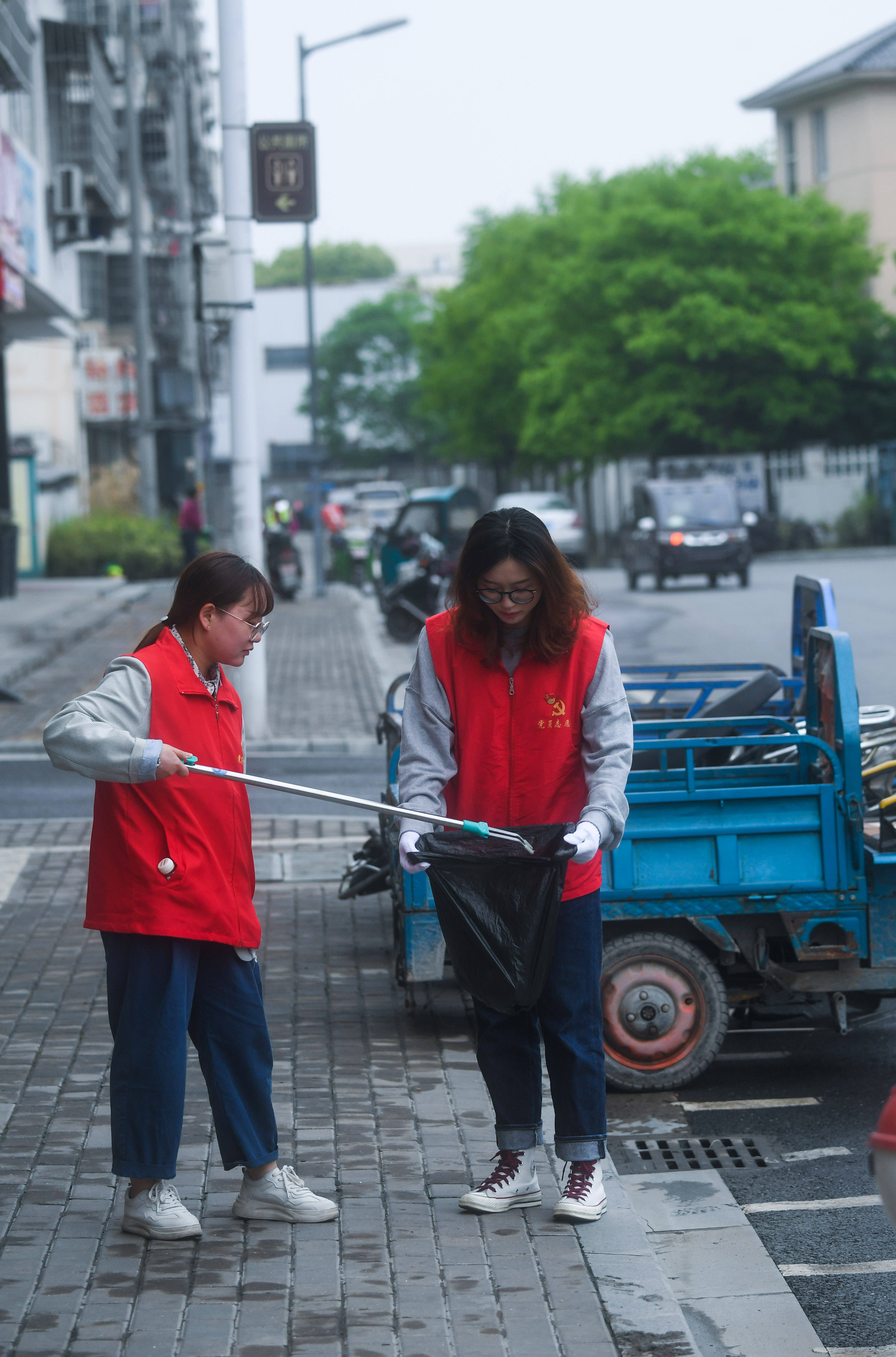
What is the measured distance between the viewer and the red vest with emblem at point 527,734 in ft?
13.7

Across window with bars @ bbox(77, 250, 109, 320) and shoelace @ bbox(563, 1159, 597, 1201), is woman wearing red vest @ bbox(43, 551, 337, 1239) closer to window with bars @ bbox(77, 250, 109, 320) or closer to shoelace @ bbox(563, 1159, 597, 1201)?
shoelace @ bbox(563, 1159, 597, 1201)

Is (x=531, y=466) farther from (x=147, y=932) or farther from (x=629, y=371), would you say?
(x=147, y=932)

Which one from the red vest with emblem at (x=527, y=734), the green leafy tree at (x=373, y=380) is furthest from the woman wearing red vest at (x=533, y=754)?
the green leafy tree at (x=373, y=380)

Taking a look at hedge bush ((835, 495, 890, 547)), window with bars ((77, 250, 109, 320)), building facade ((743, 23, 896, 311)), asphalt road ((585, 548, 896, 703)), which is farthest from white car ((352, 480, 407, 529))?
asphalt road ((585, 548, 896, 703))

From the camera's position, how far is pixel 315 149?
1341 cm

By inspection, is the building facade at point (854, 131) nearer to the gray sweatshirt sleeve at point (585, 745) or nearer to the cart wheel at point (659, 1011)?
the cart wheel at point (659, 1011)

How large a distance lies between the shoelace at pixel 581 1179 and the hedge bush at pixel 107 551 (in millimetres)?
28897

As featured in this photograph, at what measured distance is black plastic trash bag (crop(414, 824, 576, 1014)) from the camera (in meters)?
4.04

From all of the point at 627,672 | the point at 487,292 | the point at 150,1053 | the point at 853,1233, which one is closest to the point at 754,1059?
the point at 853,1233

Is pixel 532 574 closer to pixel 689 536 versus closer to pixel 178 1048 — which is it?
pixel 178 1048

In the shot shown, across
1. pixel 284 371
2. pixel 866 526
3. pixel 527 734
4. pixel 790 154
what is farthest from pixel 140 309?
pixel 284 371

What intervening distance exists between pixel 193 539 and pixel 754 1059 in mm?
27543

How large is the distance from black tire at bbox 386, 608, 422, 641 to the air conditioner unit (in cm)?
1154

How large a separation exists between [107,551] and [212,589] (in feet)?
95.7
